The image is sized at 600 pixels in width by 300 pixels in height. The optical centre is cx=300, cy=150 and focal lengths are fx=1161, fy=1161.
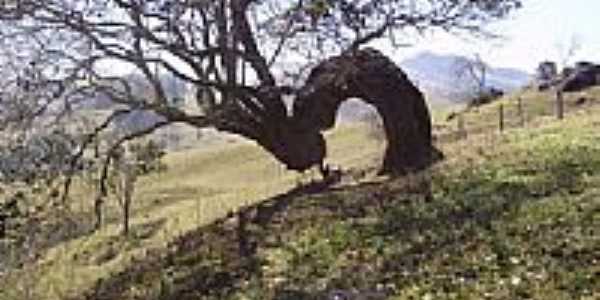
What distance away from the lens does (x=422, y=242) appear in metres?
16.5

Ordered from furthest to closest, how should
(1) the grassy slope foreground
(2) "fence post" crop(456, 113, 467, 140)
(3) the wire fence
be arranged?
(3) the wire fence < (2) "fence post" crop(456, 113, 467, 140) < (1) the grassy slope foreground

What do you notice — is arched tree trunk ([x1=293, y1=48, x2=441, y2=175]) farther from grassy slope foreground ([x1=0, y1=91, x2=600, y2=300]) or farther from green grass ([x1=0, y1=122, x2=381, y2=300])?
green grass ([x1=0, y1=122, x2=381, y2=300])

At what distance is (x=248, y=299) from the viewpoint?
1586 cm

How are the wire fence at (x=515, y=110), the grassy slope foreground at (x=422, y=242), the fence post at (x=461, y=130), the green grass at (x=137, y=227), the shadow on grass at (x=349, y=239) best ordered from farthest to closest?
the wire fence at (x=515, y=110) → the fence post at (x=461, y=130) → the green grass at (x=137, y=227) → the shadow on grass at (x=349, y=239) → the grassy slope foreground at (x=422, y=242)

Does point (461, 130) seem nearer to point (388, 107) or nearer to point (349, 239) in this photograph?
point (388, 107)

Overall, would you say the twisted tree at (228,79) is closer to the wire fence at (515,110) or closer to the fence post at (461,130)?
the fence post at (461,130)

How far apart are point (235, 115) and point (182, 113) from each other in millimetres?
1071

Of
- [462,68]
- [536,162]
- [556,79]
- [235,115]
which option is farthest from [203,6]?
[462,68]

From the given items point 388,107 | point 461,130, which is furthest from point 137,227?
point 388,107

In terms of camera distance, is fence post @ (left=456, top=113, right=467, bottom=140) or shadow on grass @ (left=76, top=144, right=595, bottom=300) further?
fence post @ (left=456, top=113, right=467, bottom=140)

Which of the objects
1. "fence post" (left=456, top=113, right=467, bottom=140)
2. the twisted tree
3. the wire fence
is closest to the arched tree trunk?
the twisted tree

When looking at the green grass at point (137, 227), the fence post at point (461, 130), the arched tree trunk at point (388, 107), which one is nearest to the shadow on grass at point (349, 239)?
the arched tree trunk at point (388, 107)

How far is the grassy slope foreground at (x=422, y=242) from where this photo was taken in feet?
46.3

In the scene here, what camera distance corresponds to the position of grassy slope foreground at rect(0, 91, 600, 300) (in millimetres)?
14109
